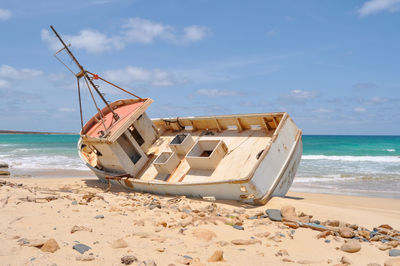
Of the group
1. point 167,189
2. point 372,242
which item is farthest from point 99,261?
point 167,189

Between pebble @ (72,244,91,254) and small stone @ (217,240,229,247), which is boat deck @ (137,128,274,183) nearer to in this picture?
small stone @ (217,240,229,247)

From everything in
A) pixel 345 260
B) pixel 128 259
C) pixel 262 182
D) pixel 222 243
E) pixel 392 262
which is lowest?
pixel 128 259

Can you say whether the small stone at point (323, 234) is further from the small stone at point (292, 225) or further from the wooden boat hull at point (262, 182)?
the wooden boat hull at point (262, 182)

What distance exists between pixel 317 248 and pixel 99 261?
3.26 metres

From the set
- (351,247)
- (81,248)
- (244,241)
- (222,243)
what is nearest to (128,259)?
(81,248)

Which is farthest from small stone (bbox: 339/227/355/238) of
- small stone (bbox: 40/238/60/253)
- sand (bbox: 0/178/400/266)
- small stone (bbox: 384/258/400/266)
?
small stone (bbox: 40/238/60/253)

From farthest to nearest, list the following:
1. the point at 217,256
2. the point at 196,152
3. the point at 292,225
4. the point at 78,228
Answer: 1. the point at 196,152
2. the point at 292,225
3. the point at 78,228
4. the point at 217,256

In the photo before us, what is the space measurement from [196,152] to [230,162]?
51.1 inches

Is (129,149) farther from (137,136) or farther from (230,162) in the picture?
(230,162)

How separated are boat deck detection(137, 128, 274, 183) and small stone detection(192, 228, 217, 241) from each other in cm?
295

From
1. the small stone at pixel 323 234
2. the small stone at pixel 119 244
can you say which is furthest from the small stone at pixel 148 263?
the small stone at pixel 323 234

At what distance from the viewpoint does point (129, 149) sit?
36.8 ft

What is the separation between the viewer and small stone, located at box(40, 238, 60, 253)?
158 inches

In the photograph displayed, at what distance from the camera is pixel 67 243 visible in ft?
14.3
